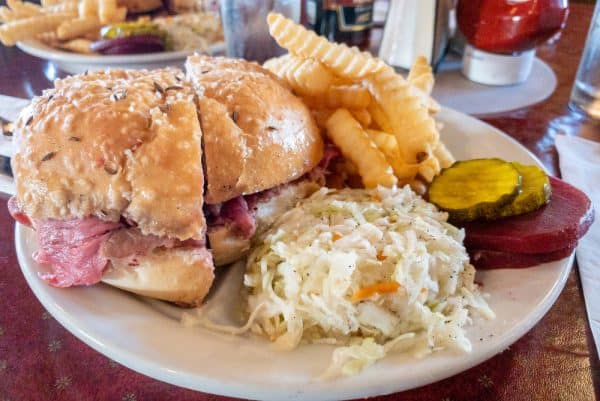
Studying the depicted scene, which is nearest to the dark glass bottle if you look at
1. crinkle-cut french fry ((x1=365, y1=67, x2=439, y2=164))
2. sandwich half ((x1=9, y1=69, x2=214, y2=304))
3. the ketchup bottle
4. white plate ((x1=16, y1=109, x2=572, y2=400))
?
the ketchup bottle

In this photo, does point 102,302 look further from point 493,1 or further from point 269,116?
point 493,1

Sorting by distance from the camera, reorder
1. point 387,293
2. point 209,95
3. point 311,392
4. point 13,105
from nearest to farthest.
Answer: point 311,392 → point 387,293 → point 209,95 → point 13,105

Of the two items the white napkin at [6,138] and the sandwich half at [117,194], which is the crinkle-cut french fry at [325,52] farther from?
the white napkin at [6,138]

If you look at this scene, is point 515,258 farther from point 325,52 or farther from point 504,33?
point 504,33

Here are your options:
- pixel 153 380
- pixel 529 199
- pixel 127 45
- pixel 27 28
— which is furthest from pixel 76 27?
pixel 529 199

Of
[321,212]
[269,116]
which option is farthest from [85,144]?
[321,212]

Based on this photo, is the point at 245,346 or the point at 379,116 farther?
the point at 379,116
